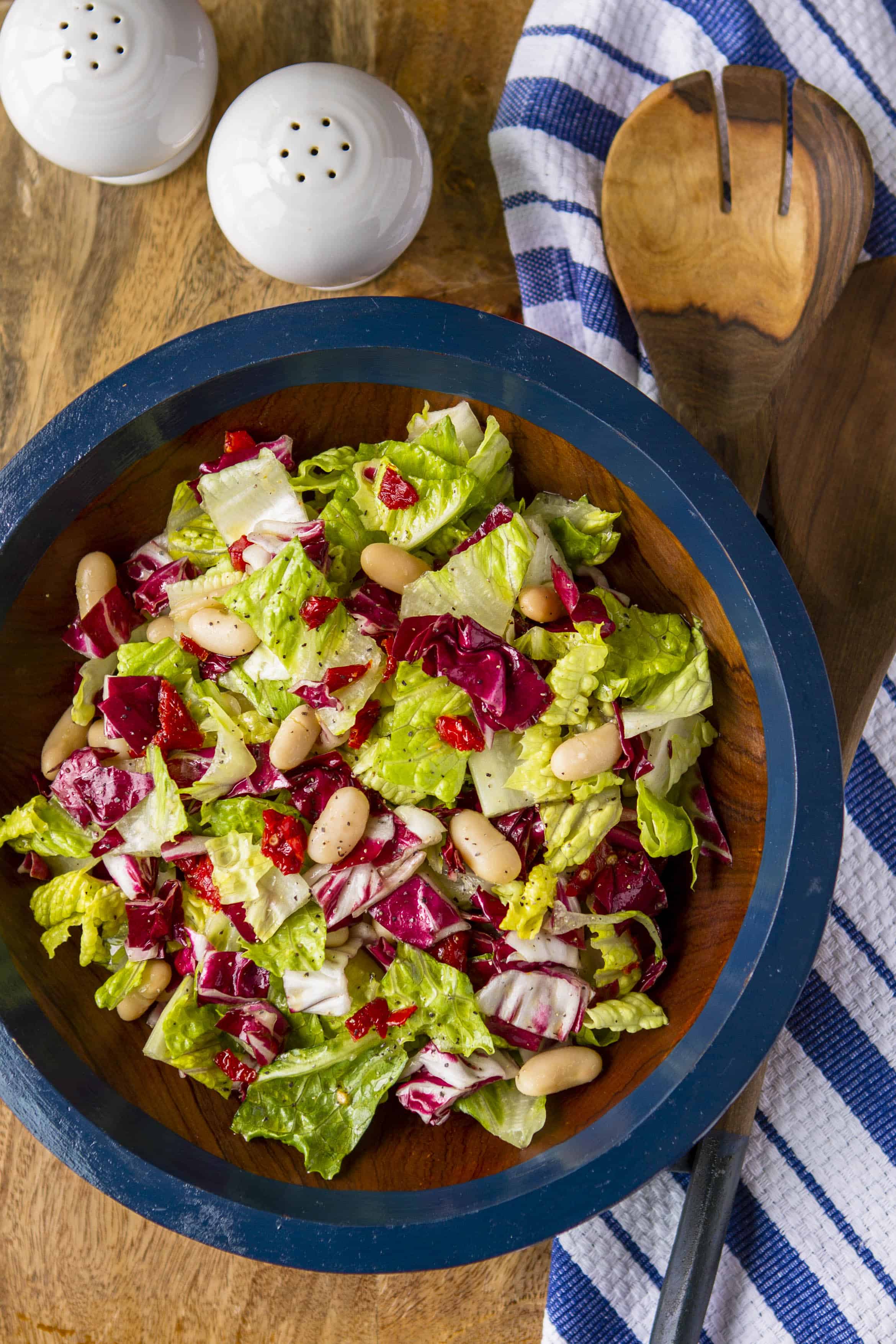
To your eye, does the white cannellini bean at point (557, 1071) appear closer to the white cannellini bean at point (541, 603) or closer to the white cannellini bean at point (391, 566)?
the white cannellini bean at point (541, 603)

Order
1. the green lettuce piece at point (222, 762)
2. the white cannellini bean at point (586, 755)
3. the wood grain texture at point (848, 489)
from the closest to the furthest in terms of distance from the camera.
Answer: the white cannellini bean at point (586, 755) → the green lettuce piece at point (222, 762) → the wood grain texture at point (848, 489)

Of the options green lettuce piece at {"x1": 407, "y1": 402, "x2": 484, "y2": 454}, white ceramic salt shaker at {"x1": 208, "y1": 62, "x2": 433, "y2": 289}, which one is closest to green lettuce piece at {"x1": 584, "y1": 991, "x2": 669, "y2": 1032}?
green lettuce piece at {"x1": 407, "y1": 402, "x2": 484, "y2": 454}

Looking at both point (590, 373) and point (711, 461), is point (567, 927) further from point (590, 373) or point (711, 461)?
point (590, 373)

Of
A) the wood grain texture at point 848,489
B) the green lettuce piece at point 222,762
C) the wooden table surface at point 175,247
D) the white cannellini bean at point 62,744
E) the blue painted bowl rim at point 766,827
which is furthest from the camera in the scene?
the wooden table surface at point 175,247

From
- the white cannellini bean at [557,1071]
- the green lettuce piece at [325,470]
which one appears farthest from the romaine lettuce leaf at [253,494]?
the white cannellini bean at [557,1071]

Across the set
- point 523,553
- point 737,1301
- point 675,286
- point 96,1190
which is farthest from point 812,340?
point 96,1190

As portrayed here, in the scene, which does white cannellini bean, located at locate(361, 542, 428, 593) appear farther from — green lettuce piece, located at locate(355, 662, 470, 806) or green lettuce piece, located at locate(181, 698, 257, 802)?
green lettuce piece, located at locate(181, 698, 257, 802)

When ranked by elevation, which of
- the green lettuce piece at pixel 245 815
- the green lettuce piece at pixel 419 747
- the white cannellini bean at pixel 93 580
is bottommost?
the green lettuce piece at pixel 245 815
